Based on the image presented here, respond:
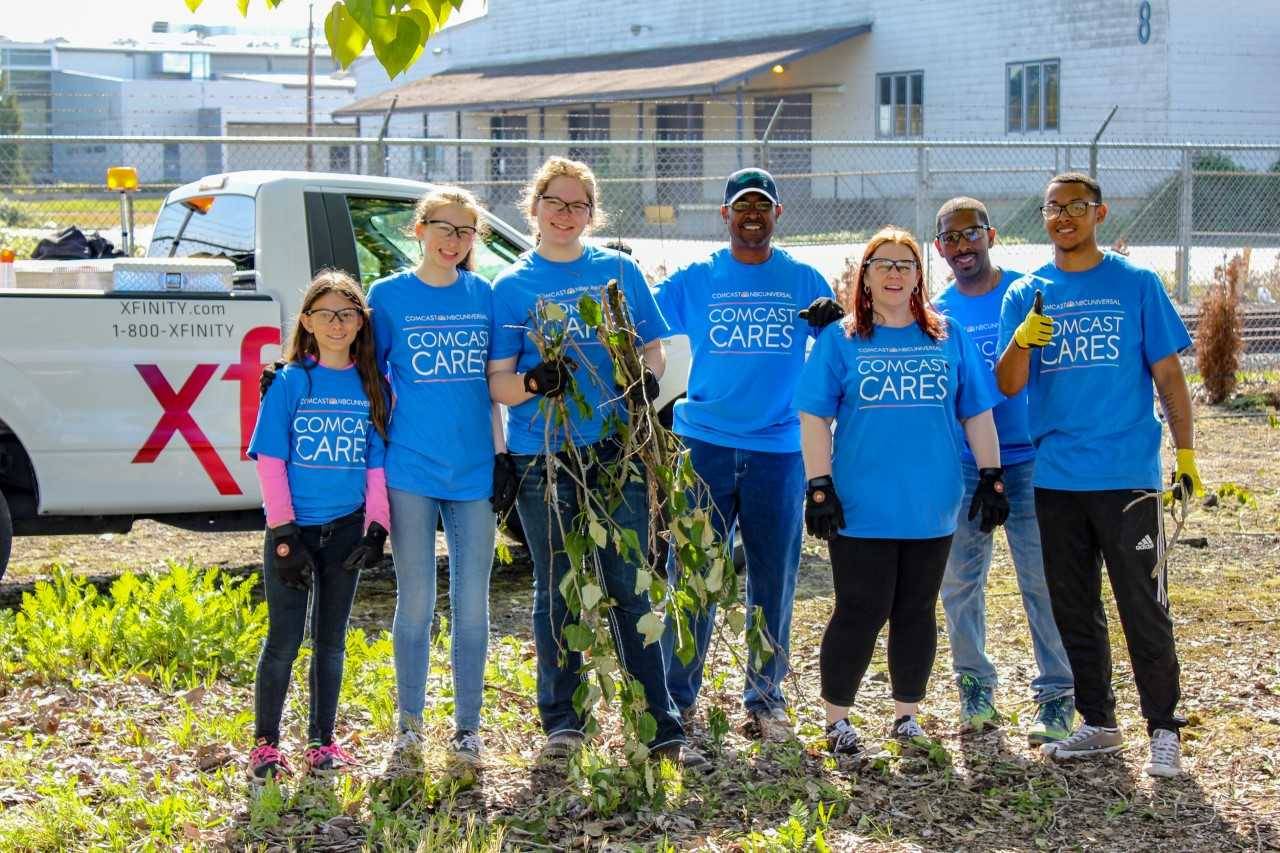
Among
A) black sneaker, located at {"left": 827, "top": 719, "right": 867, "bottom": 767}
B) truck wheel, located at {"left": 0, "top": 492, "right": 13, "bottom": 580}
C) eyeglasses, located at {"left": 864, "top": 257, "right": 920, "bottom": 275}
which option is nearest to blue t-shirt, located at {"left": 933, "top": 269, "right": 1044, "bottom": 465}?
eyeglasses, located at {"left": 864, "top": 257, "right": 920, "bottom": 275}

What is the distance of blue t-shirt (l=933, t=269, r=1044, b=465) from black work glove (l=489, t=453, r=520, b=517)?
5.23ft

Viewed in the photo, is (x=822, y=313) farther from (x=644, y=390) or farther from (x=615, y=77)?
(x=615, y=77)

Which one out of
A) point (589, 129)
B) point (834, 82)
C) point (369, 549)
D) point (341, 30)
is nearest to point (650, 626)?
point (369, 549)

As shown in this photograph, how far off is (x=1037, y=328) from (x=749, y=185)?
44.3 inches

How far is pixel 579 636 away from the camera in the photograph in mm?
4785

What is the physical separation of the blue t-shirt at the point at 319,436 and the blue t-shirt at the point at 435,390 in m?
0.12

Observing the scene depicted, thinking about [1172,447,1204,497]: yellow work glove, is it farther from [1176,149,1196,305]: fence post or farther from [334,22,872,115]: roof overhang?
[334,22,872,115]: roof overhang

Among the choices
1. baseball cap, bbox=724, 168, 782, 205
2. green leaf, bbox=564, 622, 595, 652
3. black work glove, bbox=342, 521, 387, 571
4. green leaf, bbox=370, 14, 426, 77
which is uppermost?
green leaf, bbox=370, 14, 426, 77

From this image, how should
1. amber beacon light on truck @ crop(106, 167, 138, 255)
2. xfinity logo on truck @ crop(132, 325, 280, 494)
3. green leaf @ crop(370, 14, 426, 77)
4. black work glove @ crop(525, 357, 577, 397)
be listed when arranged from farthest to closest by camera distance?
amber beacon light on truck @ crop(106, 167, 138, 255)
xfinity logo on truck @ crop(132, 325, 280, 494)
black work glove @ crop(525, 357, 577, 397)
green leaf @ crop(370, 14, 426, 77)

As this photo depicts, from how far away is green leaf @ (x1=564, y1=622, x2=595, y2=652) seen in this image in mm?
4770

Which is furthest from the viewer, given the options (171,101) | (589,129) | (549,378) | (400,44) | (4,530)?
(171,101)

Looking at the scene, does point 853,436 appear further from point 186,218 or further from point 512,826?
point 186,218

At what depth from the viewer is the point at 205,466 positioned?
7352 mm

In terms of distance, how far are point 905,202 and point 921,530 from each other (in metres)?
28.6
